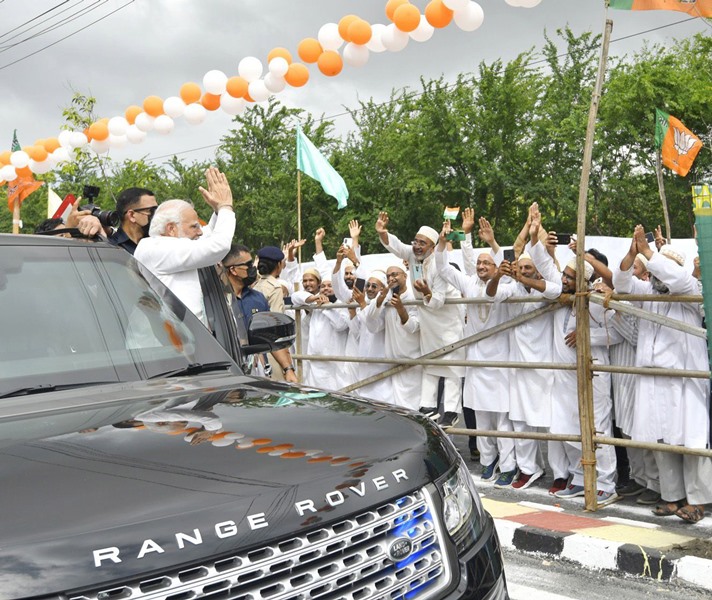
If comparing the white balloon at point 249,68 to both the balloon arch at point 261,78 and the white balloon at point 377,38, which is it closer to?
the balloon arch at point 261,78

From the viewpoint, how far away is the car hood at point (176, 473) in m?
1.68

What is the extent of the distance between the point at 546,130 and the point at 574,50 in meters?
3.52

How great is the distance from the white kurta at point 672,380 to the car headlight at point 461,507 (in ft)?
13.7

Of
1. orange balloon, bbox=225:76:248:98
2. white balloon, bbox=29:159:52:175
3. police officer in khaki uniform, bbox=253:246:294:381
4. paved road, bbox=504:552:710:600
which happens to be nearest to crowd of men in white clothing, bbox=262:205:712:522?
police officer in khaki uniform, bbox=253:246:294:381

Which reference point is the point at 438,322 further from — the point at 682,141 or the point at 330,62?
the point at 682,141

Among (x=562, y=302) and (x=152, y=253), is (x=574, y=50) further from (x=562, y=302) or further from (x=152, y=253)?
(x=152, y=253)

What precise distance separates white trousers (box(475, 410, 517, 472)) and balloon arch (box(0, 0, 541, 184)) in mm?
3725

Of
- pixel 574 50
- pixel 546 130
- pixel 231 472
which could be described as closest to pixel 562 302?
pixel 231 472

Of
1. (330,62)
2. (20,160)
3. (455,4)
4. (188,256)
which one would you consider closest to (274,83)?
(330,62)

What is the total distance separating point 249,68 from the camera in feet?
34.0

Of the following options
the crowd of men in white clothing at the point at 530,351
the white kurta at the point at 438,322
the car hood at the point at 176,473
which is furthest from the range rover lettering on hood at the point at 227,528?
the white kurta at the point at 438,322

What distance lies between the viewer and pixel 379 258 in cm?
1892

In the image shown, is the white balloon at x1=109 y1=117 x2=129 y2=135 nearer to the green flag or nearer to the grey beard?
the green flag

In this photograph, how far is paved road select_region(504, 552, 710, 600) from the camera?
15.5 ft
